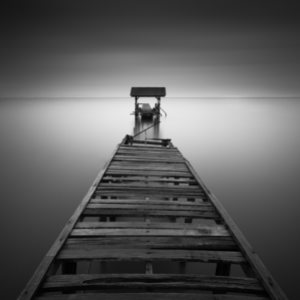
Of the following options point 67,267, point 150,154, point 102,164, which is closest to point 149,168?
point 150,154

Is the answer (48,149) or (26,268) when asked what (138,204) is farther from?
(48,149)

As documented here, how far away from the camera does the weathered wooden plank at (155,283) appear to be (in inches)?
50.1

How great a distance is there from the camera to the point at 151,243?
1662 mm

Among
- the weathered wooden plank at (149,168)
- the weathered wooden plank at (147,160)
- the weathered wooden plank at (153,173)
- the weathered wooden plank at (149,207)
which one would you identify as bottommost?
the weathered wooden plank at (149,207)

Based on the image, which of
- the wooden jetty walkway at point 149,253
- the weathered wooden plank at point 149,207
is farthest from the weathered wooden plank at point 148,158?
the weathered wooden plank at point 149,207

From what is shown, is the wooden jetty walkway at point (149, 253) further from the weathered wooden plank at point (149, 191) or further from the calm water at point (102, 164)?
the calm water at point (102, 164)

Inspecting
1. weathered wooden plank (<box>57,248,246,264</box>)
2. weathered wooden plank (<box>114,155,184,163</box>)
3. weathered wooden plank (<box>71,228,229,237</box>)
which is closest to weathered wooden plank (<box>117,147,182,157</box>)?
weathered wooden plank (<box>114,155,184,163</box>)

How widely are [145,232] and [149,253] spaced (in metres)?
0.26

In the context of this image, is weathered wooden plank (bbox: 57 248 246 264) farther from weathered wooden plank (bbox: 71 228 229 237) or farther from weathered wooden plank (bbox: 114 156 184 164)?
weathered wooden plank (bbox: 114 156 184 164)

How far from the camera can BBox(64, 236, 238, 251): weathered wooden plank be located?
1618 millimetres

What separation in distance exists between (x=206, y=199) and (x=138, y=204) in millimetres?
824

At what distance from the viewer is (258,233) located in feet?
9.61

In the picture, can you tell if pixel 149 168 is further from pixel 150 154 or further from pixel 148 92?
pixel 148 92

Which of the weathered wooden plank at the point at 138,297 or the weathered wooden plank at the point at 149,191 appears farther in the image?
the weathered wooden plank at the point at 149,191
